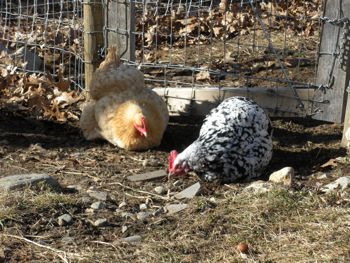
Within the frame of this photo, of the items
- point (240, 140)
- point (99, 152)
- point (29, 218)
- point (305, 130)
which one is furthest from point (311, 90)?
point (29, 218)

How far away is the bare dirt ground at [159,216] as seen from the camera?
3600 mm

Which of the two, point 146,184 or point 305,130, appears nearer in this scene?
point 146,184

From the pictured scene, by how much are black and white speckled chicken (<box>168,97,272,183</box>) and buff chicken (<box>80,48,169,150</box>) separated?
493 mm

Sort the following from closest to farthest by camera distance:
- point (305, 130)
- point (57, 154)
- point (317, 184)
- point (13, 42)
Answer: point (317, 184) → point (57, 154) → point (305, 130) → point (13, 42)

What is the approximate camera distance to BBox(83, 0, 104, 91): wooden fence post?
622cm

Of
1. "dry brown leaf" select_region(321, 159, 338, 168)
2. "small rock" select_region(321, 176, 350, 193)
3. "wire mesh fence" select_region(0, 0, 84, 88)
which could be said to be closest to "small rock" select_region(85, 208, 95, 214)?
"small rock" select_region(321, 176, 350, 193)

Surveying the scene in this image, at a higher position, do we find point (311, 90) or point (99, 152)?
point (311, 90)

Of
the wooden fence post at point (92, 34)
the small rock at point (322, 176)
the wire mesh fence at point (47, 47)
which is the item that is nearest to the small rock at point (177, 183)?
the small rock at point (322, 176)

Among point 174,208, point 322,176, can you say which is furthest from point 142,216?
point 322,176

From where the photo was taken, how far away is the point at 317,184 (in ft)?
14.9

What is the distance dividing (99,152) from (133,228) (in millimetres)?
1552

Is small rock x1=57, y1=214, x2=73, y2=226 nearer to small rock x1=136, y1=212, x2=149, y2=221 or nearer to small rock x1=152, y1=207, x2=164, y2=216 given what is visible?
small rock x1=136, y1=212, x2=149, y2=221

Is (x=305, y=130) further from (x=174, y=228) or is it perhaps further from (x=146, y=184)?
(x=174, y=228)

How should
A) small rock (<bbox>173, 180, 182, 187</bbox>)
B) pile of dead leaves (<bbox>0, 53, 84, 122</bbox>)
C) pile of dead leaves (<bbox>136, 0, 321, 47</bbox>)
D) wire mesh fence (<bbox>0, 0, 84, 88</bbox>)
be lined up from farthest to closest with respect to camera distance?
pile of dead leaves (<bbox>136, 0, 321, 47</bbox>), wire mesh fence (<bbox>0, 0, 84, 88</bbox>), pile of dead leaves (<bbox>0, 53, 84, 122</bbox>), small rock (<bbox>173, 180, 182, 187</bbox>)
